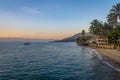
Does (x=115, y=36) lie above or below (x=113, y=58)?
above

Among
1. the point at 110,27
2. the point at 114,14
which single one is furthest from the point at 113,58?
the point at 110,27

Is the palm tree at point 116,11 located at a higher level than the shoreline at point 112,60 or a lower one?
higher

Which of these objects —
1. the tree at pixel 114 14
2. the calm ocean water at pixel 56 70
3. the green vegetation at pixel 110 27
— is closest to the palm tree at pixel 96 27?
the green vegetation at pixel 110 27

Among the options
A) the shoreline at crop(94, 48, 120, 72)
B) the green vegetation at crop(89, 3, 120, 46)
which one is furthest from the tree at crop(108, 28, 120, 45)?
the shoreline at crop(94, 48, 120, 72)

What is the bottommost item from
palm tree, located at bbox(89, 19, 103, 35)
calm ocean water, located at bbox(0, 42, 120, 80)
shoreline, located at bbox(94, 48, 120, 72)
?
calm ocean water, located at bbox(0, 42, 120, 80)

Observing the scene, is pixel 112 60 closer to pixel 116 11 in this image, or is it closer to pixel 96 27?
pixel 116 11

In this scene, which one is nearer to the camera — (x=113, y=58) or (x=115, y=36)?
(x=113, y=58)

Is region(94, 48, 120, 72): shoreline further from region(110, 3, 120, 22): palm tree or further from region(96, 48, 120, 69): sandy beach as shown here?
region(110, 3, 120, 22): palm tree

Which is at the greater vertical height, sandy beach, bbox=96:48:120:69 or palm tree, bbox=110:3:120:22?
palm tree, bbox=110:3:120:22

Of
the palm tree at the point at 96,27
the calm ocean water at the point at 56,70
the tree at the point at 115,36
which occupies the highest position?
the palm tree at the point at 96,27

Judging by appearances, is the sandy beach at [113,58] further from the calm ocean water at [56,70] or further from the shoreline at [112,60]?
the calm ocean water at [56,70]

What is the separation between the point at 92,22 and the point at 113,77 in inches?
3930

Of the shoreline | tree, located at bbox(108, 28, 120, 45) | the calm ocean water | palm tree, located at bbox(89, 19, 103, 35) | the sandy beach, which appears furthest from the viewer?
palm tree, located at bbox(89, 19, 103, 35)

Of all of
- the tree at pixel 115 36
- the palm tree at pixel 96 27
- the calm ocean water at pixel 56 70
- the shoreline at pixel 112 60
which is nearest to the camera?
the calm ocean water at pixel 56 70
